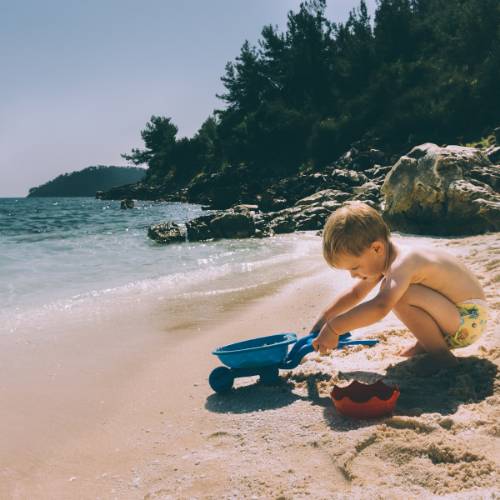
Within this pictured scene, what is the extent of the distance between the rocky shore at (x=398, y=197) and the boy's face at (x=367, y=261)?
6.42 m

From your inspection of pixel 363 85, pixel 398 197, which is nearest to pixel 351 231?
pixel 398 197

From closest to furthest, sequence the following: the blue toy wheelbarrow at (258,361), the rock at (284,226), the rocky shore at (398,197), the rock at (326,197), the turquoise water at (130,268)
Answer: the blue toy wheelbarrow at (258,361)
the turquoise water at (130,268)
the rocky shore at (398,197)
the rock at (284,226)
the rock at (326,197)

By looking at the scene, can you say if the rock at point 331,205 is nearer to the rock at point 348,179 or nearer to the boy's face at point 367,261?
the rock at point 348,179

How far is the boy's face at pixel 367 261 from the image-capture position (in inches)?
95.0

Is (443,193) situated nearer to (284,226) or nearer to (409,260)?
(284,226)

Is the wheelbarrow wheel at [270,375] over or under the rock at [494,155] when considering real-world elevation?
under

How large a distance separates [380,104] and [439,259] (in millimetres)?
23238

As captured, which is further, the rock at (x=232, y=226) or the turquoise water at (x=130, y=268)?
the rock at (x=232, y=226)

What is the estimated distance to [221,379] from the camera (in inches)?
104

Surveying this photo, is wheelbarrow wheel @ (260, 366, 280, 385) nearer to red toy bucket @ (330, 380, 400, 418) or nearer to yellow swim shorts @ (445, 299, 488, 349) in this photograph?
red toy bucket @ (330, 380, 400, 418)

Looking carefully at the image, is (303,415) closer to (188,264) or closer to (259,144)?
(188,264)

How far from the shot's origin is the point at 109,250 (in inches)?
404

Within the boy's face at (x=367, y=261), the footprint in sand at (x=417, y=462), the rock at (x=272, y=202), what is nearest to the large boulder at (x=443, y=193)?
the boy's face at (x=367, y=261)

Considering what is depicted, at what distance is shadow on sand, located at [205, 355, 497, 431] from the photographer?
218 centimetres
